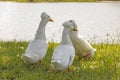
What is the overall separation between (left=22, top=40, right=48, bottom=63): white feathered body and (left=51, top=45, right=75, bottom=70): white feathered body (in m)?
0.38

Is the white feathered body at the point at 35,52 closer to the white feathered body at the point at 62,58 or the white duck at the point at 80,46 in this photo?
the white feathered body at the point at 62,58

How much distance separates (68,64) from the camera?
6.77 metres

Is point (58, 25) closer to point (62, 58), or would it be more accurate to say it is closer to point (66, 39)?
point (66, 39)

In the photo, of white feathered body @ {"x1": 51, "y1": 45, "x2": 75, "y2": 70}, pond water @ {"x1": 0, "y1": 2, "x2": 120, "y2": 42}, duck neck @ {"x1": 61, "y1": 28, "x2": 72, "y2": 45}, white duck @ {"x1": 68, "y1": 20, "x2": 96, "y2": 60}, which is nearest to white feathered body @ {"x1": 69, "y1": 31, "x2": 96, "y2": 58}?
white duck @ {"x1": 68, "y1": 20, "x2": 96, "y2": 60}

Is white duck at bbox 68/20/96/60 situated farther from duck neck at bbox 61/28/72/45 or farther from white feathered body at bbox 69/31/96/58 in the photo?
duck neck at bbox 61/28/72/45

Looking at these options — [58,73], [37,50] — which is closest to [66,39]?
[37,50]

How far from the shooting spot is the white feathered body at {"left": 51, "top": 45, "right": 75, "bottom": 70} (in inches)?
259

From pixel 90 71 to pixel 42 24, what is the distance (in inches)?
54.0

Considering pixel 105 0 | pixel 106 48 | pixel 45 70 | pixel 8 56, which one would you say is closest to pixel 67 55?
pixel 45 70

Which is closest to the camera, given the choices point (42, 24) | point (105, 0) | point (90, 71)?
point (90, 71)

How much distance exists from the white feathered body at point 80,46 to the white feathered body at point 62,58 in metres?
0.99

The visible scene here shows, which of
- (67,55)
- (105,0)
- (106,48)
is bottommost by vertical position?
(105,0)

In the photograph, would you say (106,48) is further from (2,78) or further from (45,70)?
(2,78)

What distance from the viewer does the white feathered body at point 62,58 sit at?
658 cm
